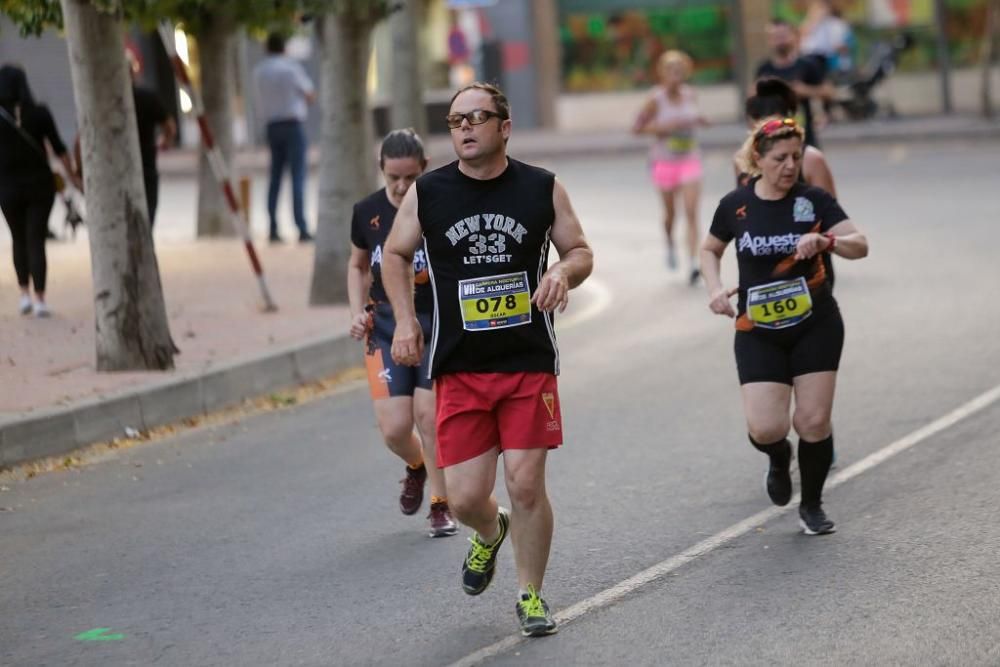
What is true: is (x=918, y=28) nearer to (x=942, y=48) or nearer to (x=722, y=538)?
(x=942, y=48)

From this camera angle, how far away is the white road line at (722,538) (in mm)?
5992

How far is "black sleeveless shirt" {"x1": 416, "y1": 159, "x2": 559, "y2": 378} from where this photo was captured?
5.88 meters

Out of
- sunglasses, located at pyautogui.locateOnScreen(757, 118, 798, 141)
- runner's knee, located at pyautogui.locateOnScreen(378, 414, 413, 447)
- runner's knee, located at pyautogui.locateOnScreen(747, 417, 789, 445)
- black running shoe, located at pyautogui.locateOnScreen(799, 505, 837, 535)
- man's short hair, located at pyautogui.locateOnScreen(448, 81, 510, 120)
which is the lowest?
black running shoe, located at pyautogui.locateOnScreen(799, 505, 837, 535)

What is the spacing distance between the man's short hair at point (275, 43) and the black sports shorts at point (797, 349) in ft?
41.4

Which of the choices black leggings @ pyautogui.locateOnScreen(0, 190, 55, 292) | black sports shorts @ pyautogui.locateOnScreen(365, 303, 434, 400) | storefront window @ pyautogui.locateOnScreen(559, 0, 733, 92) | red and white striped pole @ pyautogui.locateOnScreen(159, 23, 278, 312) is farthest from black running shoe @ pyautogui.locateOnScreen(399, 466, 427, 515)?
storefront window @ pyautogui.locateOnScreen(559, 0, 733, 92)

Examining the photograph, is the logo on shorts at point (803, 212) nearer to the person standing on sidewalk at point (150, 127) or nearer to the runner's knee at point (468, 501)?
the runner's knee at point (468, 501)

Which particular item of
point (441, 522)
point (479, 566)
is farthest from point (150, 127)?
point (479, 566)

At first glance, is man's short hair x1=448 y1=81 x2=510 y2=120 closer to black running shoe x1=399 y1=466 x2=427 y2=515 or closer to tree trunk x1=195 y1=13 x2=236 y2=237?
black running shoe x1=399 y1=466 x2=427 y2=515

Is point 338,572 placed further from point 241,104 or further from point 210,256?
point 241,104

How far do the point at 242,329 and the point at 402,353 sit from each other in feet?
24.0

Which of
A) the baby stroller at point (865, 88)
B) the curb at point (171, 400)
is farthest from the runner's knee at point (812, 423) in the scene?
the baby stroller at point (865, 88)

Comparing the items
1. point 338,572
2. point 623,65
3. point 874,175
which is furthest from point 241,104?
point 338,572

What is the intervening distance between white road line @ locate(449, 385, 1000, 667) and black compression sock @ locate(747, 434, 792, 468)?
0.28 metres

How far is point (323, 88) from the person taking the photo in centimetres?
1462
